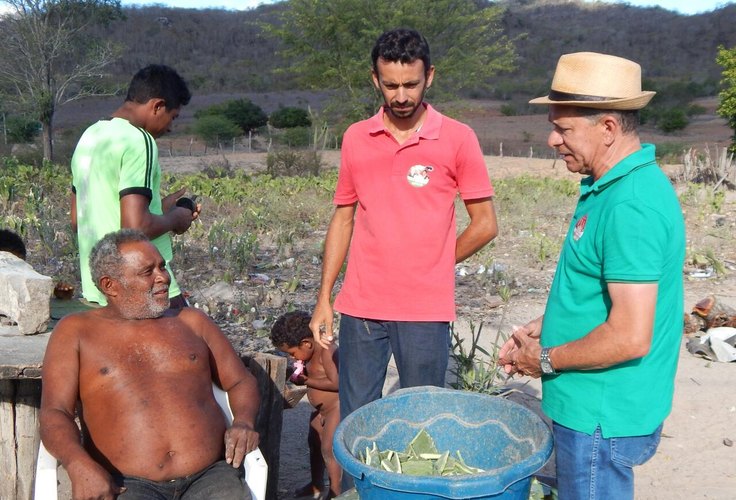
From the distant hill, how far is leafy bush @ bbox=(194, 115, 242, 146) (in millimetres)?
19673

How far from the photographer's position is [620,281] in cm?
208

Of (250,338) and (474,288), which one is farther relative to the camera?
(474,288)

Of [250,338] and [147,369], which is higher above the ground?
[147,369]

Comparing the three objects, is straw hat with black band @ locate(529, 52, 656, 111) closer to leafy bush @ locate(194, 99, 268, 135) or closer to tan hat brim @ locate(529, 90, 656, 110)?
tan hat brim @ locate(529, 90, 656, 110)

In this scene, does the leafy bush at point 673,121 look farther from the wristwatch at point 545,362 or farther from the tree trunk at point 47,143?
the wristwatch at point 545,362

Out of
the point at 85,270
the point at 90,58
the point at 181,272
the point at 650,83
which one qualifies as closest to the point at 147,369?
the point at 85,270

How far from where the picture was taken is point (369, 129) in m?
3.15

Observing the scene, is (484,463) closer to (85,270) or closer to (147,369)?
(147,369)

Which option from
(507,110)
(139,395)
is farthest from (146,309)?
(507,110)

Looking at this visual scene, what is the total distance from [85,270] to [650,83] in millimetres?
45459

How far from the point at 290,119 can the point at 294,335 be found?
A: 31.8m

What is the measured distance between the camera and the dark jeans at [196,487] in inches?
106

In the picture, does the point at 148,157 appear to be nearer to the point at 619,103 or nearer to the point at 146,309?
the point at 146,309

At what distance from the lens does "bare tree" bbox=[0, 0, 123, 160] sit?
20.9 metres
